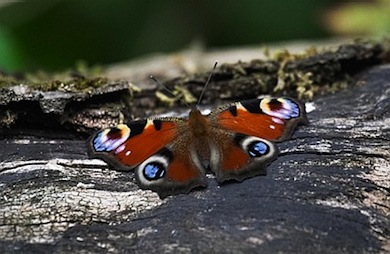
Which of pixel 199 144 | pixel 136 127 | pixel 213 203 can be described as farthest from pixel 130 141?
pixel 213 203

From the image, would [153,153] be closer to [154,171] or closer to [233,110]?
[154,171]

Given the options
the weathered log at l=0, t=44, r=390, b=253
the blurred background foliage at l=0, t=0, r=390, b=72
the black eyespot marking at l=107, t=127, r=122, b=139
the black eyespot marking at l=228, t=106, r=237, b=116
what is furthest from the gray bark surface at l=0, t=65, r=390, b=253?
the blurred background foliage at l=0, t=0, r=390, b=72

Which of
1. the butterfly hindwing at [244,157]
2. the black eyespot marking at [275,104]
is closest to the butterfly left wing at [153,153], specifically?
the butterfly hindwing at [244,157]

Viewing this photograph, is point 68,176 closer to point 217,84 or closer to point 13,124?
point 13,124

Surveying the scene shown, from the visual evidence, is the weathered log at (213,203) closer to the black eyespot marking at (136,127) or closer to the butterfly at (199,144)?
the butterfly at (199,144)

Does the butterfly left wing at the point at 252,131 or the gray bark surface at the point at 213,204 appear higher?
the butterfly left wing at the point at 252,131

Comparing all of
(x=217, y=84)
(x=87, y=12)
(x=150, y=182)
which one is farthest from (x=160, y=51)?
(x=150, y=182)
